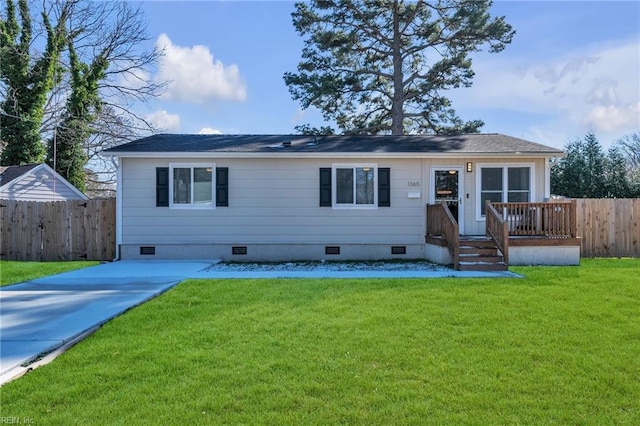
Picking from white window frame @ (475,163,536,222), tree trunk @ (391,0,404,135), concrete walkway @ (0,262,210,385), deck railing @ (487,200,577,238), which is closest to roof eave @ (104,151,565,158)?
white window frame @ (475,163,536,222)

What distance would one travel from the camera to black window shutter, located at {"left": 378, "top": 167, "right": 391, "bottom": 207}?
35.7ft

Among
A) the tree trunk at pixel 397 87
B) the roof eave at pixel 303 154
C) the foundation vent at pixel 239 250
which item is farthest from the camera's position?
the tree trunk at pixel 397 87

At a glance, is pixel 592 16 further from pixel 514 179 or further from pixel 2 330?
pixel 2 330

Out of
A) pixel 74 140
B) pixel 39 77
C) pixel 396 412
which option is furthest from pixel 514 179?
pixel 39 77

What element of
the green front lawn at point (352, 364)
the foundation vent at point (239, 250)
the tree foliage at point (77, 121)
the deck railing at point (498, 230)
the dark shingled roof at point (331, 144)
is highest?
the tree foliage at point (77, 121)

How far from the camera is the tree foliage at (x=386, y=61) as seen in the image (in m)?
18.3

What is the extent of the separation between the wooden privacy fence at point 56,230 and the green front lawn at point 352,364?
6830 mm

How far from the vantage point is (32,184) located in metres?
15.3

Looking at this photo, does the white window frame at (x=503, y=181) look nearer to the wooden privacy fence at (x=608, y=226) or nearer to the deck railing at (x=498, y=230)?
the deck railing at (x=498, y=230)

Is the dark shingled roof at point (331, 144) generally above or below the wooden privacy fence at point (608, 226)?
above

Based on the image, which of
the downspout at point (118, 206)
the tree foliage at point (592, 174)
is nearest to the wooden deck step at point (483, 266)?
the downspout at point (118, 206)

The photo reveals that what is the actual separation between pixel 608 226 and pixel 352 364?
11.3 m

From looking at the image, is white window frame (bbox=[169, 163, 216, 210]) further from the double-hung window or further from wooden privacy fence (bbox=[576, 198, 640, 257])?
wooden privacy fence (bbox=[576, 198, 640, 257])

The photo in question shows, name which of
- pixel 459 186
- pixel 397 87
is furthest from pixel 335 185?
pixel 397 87
